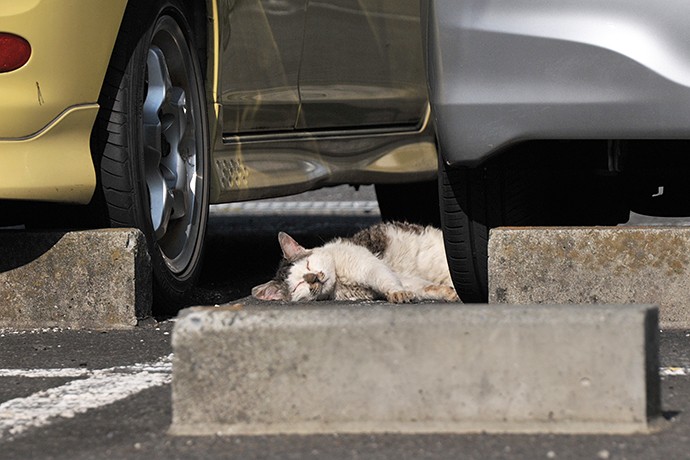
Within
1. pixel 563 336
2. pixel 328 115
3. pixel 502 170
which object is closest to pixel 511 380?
pixel 563 336

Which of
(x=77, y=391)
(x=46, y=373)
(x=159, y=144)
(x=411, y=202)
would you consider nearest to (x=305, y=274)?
(x=159, y=144)

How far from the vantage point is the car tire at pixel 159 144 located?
181 inches

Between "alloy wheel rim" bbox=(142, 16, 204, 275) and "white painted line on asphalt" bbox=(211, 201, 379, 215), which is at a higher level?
"alloy wheel rim" bbox=(142, 16, 204, 275)

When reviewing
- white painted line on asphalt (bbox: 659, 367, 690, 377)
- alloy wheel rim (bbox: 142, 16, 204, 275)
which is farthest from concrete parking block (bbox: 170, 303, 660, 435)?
alloy wheel rim (bbox: 142, 16, 204, 275)

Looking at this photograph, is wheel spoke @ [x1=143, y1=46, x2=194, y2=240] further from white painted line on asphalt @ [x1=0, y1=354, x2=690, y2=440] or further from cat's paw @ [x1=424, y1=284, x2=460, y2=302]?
cat's paw @ [x1=424, y1=284, x2=460, y2=302]

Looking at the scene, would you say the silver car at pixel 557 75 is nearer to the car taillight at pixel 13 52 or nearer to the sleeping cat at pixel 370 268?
the car taillight at pixel 13 52

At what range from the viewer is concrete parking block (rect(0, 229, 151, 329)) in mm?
4586

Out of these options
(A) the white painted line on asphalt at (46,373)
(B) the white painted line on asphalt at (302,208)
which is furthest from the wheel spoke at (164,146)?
(B) the white painted line on asphalt at (302,208)

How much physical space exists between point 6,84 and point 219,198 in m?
1.31

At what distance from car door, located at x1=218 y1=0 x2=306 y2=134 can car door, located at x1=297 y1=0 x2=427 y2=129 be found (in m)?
0.08

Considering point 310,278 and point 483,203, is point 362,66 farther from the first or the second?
point 483,203

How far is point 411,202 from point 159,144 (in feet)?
9.92

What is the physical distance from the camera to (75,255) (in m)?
4.60

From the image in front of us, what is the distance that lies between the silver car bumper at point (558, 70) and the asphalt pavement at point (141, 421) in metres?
0.71
